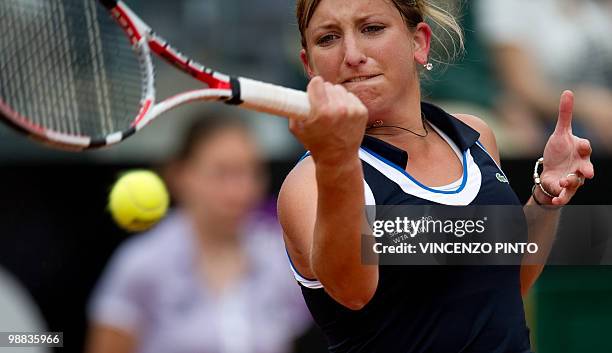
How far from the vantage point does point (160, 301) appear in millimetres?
4105

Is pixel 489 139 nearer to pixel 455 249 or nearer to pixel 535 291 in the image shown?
pixel 455 249

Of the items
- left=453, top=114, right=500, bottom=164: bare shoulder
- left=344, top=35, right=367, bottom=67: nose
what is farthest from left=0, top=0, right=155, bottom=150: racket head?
left=453, top=114, right=500, bottom=164: bare shoulder

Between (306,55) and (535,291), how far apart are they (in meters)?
2.57

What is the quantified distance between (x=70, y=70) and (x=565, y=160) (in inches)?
56.5

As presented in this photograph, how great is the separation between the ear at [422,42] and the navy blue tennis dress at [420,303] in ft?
1.09

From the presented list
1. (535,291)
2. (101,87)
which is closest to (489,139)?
(101,87)

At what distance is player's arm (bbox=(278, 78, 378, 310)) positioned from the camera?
233 centimetres

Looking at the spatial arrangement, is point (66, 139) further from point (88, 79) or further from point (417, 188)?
point (88, 79)

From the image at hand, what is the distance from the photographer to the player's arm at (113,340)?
417cm

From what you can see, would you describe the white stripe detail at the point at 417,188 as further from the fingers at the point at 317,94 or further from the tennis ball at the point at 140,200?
the tennis ball at the point at 140,200

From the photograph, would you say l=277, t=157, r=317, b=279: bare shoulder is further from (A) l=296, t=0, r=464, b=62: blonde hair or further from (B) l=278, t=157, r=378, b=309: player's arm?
(A) l=296, t=0, r=464, b=62: blonde hair

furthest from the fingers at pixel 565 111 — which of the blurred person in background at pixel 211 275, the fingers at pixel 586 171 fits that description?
the blurred person in background at pixel 211 275

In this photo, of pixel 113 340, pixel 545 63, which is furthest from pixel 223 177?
pixel 545 63

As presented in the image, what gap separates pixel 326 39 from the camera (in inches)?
112
